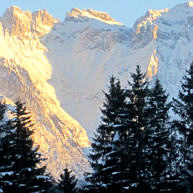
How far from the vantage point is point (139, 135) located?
88.7 feet

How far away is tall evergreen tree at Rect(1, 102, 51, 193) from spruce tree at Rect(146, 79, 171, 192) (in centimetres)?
568

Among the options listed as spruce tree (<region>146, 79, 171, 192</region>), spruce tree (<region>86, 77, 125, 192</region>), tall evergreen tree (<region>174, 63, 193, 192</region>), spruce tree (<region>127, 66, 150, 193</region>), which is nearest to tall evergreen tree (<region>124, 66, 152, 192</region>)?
spruce tree (<region>127, 66, 150, 193</region>)

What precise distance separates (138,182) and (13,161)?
6.64 m

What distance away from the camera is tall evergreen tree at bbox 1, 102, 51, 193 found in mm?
27391

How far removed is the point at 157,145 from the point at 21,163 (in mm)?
7313

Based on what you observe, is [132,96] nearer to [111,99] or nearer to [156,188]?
[111,99]

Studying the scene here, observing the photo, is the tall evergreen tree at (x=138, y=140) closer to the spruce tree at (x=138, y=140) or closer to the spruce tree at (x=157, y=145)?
the spruce tree at (x=138, y=140)

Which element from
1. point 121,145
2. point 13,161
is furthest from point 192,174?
point 13,161

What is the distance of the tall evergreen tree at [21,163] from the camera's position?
A: 27.4m

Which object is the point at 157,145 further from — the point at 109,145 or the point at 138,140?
the point at 109,145

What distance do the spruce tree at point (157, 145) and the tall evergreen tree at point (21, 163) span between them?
5.68 m

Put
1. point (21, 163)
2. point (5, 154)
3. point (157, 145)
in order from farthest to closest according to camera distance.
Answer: point (21, 163)
point (157, 145)
point (5, 154)

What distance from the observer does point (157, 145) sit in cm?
2831

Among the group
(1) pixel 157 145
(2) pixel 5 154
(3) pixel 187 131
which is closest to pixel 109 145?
(1) pixel 157 145
